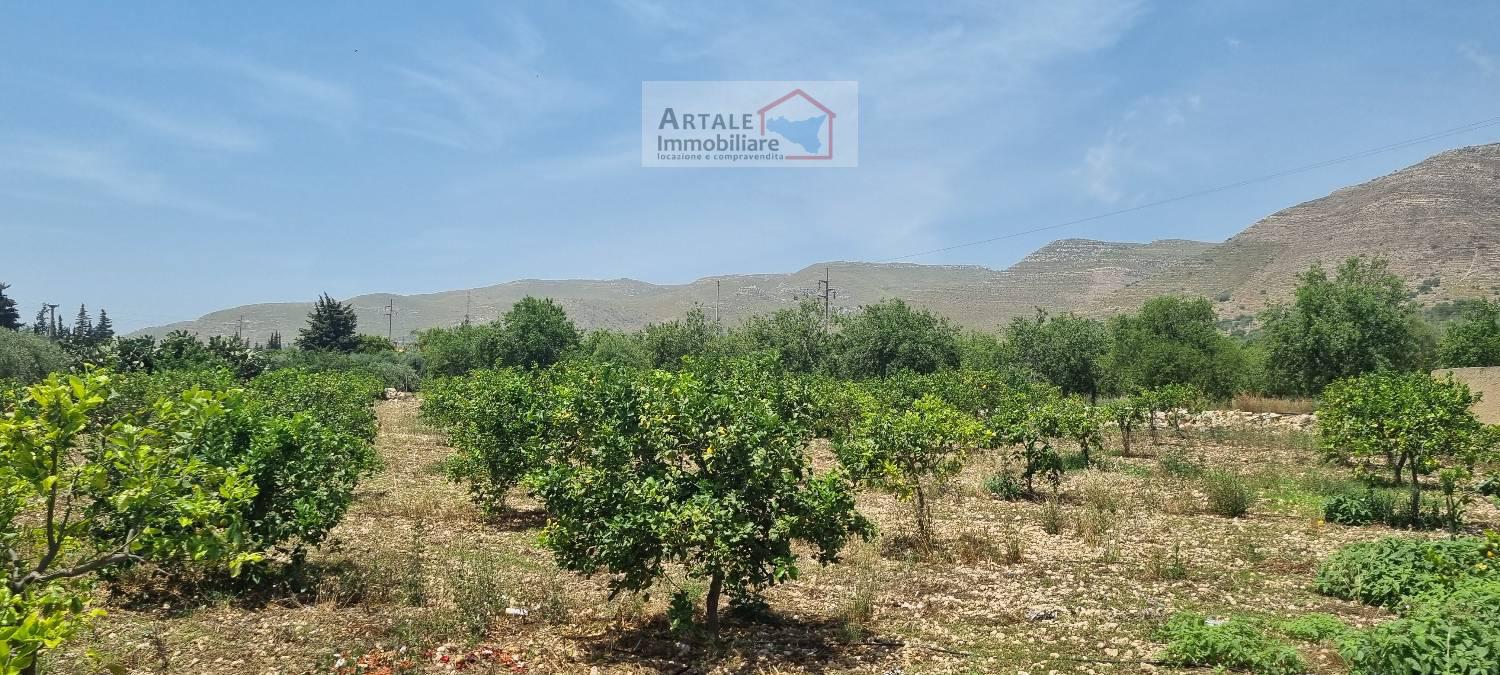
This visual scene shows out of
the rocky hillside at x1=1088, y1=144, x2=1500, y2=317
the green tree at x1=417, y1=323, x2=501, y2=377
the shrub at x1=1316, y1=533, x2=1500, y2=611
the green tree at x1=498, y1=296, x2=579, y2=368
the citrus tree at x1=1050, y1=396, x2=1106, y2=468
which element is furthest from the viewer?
the rocky hillside at x1=1088, y1=144, x2=1500, y2=317

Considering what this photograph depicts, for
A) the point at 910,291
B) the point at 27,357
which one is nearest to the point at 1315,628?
the point at 27,357

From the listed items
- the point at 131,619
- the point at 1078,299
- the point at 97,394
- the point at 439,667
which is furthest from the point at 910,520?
the point at 1078,299

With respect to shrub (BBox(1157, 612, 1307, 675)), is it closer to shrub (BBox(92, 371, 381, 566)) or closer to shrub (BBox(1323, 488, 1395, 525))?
shrub (BBox(1323, 488, 1395, 525))

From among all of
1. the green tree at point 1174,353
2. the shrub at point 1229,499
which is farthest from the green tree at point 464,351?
the shrub at point 1229,499

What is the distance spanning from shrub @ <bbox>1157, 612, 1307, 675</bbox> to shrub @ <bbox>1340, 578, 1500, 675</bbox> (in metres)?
0.63

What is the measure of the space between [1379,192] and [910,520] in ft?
378

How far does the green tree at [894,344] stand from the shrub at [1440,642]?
34.4 meters

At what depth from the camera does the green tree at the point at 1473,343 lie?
122ft

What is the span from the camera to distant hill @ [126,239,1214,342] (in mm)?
107625

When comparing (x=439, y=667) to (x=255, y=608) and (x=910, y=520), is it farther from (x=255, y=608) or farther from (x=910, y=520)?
(x=910, y=520)

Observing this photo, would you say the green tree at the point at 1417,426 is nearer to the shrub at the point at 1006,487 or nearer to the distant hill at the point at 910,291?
the shrub at the point at 1006,487

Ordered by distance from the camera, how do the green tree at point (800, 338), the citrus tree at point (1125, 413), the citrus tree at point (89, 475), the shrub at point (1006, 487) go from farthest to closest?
the green tree at point (800, 338), the citrus tree at point (1125, 413), the shrub at point (1006, 487), the citrus tree at point (89, 475)

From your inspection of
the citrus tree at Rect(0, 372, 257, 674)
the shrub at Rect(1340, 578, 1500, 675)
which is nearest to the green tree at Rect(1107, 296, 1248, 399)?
the shrub at Rect(1340, 578, 1500, 675)

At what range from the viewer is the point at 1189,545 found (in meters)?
11.3
